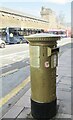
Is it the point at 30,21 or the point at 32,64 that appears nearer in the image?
the point at 32,64

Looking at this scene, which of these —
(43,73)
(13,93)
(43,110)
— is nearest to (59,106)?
(43,110)

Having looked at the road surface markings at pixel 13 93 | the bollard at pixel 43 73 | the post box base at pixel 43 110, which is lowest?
the road surface markings at pixel 13 93

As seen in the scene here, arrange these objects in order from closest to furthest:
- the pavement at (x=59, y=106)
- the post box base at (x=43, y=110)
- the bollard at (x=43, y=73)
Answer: the bollard at (x=43, y=73), the post box base at (x=43, y=110), the pavement at (x=59, y=106)

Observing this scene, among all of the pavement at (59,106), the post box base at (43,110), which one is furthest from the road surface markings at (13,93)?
the post box base at (43,110)

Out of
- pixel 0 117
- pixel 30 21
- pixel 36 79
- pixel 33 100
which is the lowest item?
pixel 0 117

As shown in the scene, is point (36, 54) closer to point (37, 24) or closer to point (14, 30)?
point (14, 30)

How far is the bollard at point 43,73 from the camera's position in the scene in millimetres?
4250

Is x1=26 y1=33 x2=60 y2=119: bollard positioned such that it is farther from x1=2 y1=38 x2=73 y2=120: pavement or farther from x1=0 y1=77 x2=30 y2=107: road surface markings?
x1=0 y1=77 x2=30 y2=107: road surface markings

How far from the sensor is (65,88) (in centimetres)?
653

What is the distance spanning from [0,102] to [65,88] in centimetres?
190

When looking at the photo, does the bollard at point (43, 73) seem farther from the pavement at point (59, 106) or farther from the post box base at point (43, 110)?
the pavement at point (59, 106)

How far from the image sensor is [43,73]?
4320 millimetres

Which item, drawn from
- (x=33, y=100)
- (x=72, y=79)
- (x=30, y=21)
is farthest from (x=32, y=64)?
(x=30, y=21)

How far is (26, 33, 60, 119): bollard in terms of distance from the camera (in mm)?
4250
